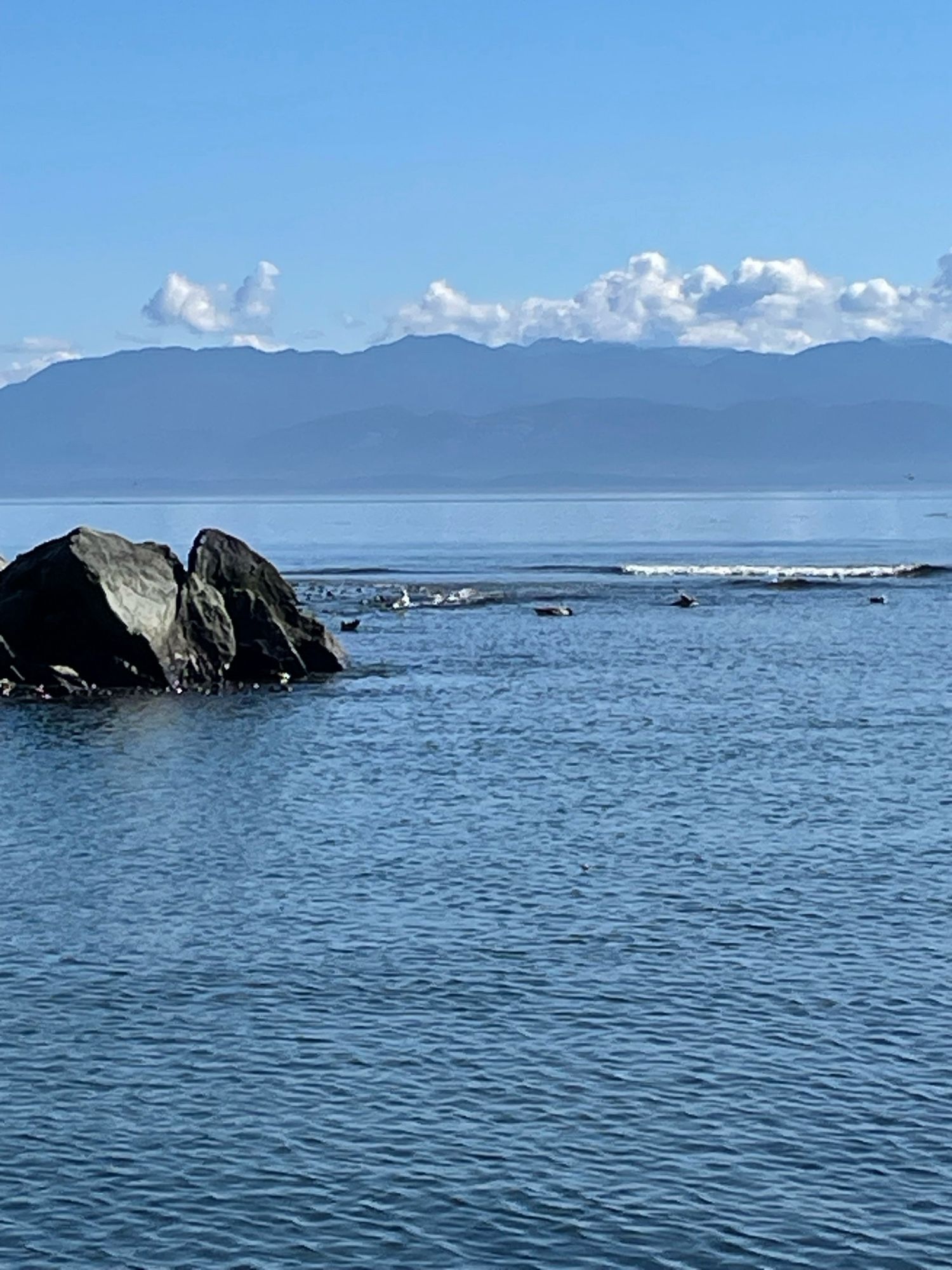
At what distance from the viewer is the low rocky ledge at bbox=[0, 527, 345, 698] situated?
63.6 m

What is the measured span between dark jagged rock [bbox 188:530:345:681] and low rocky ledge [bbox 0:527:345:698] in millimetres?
43

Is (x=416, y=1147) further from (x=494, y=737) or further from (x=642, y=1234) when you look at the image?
(x=494, y=737)

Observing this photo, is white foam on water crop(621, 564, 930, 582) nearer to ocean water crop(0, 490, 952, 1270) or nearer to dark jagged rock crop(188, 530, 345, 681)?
dark jagged rock crop(188, 530, 345, 681)

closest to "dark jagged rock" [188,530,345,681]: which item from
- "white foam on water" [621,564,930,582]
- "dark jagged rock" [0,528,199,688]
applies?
"dark jagged rock" [0,528,199,688]

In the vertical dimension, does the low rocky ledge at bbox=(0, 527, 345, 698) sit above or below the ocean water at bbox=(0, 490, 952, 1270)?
above

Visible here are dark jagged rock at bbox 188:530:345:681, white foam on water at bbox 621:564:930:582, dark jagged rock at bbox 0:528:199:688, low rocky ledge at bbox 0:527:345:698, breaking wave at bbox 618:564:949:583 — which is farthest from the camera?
white foam on water at bbox 621:564:930:582

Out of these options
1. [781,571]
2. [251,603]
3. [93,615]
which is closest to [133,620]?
[93,615]

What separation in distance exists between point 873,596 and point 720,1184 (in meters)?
84.7

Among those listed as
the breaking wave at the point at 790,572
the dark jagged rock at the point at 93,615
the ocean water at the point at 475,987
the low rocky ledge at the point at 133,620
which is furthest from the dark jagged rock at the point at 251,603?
the breaking wave at the point at 790,572

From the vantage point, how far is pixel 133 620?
209ft

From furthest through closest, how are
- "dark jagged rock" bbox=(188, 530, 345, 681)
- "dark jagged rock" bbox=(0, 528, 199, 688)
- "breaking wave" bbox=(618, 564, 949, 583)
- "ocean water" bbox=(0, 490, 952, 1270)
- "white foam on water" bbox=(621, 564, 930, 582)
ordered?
"white foam on water" bbox=(621, 564, 930, 582) < "breaking wave" bbox=(618, 564, 949, 583) < "dark jagged rock" bbox=(188, 530, 345, 681) < "dark jagged rock" bbox=(0, 528, 199, 688) < "ocean water" bbox=(0, 490, 952, 1270)

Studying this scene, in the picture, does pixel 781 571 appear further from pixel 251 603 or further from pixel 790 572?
pixel 251 603

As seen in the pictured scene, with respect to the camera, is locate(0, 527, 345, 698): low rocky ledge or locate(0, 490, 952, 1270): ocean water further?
locate(0, 527, 345, 698): low rocky ledge

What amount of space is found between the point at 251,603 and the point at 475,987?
3923 centimetres
